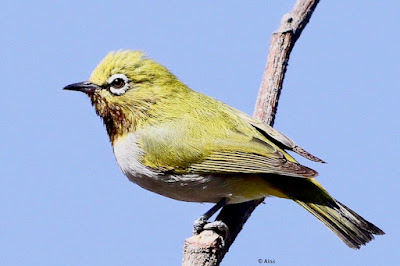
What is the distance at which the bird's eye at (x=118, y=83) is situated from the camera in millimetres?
7785

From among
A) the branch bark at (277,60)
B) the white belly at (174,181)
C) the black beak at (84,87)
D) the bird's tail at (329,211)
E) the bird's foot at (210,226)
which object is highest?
the branch bark at (277,60)

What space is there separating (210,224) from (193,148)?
73 centimetres

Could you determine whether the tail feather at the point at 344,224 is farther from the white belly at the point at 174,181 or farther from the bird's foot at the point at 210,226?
the bird's foot at the point at 210,226

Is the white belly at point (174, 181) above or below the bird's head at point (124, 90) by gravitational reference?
→ below

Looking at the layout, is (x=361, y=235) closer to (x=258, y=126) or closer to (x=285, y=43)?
(x=258, y=126)

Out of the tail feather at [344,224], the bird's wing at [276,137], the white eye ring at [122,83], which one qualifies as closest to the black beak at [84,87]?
the white eye ring at [122,83]

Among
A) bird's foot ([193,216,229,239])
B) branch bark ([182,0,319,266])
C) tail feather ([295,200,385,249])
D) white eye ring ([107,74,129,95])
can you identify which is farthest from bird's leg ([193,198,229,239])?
white eye ring ([107,74,129,95])

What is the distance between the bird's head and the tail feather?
5.62ft

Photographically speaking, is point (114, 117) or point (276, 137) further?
point (114, 117)

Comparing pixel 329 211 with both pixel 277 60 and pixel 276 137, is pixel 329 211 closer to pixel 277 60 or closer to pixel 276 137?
pixel 276 137

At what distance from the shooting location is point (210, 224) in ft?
23.5

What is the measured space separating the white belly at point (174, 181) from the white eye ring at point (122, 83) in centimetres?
44

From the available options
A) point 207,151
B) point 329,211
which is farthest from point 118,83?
point 329,211

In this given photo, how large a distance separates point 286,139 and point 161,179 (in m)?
1.26
